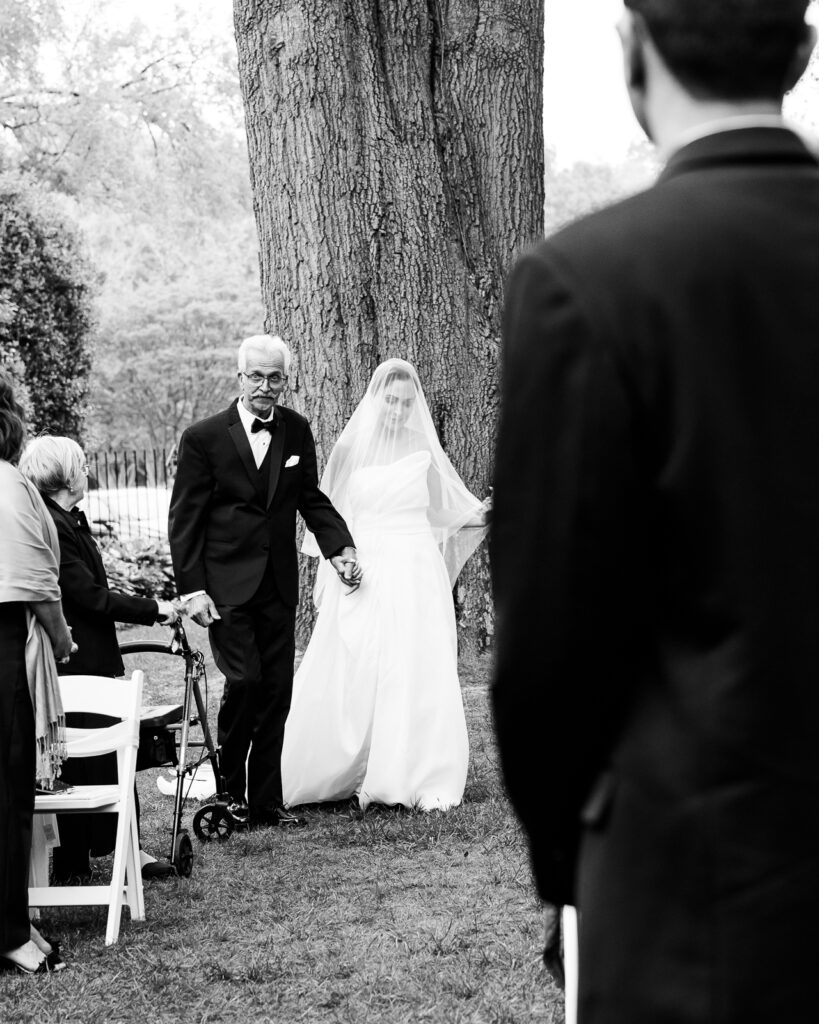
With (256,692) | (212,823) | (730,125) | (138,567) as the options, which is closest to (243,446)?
(256,692)

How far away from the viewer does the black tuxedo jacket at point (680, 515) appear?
143 cm

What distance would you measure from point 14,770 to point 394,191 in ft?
20.6

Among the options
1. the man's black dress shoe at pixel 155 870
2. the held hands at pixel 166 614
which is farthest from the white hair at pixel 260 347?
the man's black dress shoe at pixel 155 870

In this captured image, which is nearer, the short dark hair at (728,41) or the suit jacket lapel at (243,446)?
the short dark hair at (728,41)

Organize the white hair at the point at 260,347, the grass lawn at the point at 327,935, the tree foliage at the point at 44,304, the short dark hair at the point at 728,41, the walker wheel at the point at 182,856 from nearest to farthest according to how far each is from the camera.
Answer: the short dark hair at the point at 728,41 → the grass lawn at the point at 327,935 → the walker wheel at the point at 182,856 → the white hair at the point at 260,347 → the tree foliage at the point at 44,304

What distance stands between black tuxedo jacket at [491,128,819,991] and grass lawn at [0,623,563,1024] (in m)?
3.06

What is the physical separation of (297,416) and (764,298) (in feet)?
19.7

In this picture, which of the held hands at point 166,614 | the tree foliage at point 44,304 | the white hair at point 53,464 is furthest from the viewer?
the tree foliage at point 44,304

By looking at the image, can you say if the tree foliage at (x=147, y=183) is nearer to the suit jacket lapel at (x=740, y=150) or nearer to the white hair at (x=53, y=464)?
the white hair at (x=53, y=464)

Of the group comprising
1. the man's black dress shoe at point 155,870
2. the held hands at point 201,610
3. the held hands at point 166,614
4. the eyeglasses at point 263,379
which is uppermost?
the eyeglasses at point 263,379

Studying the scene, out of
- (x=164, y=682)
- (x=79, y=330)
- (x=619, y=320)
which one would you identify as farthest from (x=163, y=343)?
(x=619, y=320)

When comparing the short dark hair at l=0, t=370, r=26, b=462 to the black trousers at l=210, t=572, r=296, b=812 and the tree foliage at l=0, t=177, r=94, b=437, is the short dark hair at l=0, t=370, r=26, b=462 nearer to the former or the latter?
the black trousers at l=210, t=572, r=296, b=812

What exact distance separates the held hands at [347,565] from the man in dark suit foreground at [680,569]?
5.78 meters

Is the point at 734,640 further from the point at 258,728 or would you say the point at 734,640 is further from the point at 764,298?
the point at 258,728
